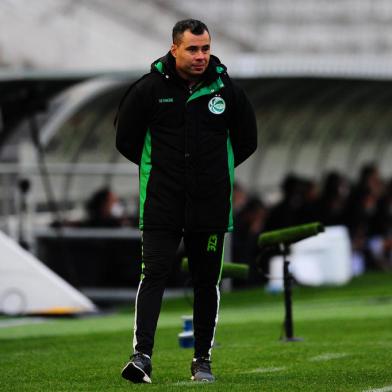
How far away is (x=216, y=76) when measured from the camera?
28.3 ft

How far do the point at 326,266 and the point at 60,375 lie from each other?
52.7 ft

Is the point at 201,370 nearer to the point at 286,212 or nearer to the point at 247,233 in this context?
the point at 247,233

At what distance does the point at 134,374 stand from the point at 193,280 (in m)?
0.67

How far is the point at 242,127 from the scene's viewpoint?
8.82 meters

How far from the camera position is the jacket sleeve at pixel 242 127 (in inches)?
344

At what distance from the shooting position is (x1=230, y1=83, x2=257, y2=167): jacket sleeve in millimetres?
8750

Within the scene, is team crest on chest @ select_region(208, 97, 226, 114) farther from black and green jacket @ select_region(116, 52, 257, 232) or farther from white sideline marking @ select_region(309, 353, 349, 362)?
white sideline marking @ select_region(309, 353, 349, 362)

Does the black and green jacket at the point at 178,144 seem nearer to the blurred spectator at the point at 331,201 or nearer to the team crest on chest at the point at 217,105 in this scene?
the team crest on chest at the point at 217,105

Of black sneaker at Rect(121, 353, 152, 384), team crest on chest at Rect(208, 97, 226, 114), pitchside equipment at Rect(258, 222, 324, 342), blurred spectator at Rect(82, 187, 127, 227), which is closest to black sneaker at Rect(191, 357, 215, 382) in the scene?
black sneaker at Rect(121, 353, 152, 384)

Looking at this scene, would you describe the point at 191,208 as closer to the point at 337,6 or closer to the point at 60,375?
the point at 60,375

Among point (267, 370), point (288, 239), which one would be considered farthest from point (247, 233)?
point (267, 370)

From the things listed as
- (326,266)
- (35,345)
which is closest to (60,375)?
(35,345)

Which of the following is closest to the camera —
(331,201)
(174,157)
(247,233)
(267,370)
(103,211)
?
(174,157)

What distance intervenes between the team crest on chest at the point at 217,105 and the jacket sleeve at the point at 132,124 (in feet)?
1.18
